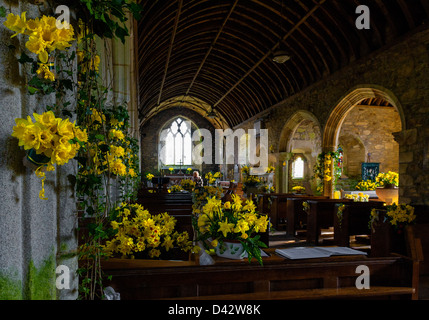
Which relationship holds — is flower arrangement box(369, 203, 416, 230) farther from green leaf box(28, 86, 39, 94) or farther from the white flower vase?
green leaf box(28, 86, 39, 94)

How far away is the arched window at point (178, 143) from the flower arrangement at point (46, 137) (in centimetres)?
1701

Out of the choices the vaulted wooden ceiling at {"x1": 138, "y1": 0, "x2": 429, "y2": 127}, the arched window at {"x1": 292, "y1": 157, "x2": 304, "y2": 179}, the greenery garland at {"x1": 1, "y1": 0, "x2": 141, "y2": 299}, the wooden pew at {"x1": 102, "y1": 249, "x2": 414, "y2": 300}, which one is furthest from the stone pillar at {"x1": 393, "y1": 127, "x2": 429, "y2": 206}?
A: the arched window at {"x1": 292, "y1": 157, "x2": 304, "y2": 179}

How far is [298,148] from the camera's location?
39.3ft

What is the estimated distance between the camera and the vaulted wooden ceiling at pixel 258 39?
18.9ft

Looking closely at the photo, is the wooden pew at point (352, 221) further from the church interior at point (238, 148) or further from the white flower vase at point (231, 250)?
the white flower vase at point (231, 250)

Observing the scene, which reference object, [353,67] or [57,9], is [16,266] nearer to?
[57,9]

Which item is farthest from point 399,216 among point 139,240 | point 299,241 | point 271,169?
point 271,169

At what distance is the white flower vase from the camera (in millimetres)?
1577

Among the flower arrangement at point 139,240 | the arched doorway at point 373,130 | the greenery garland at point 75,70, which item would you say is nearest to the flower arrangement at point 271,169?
the arched doorway at point 373,130

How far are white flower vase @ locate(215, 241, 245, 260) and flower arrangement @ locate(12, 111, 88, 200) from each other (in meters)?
1.03

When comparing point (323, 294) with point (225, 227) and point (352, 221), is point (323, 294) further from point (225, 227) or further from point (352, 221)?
point (352, 221)

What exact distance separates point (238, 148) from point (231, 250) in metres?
13.9
